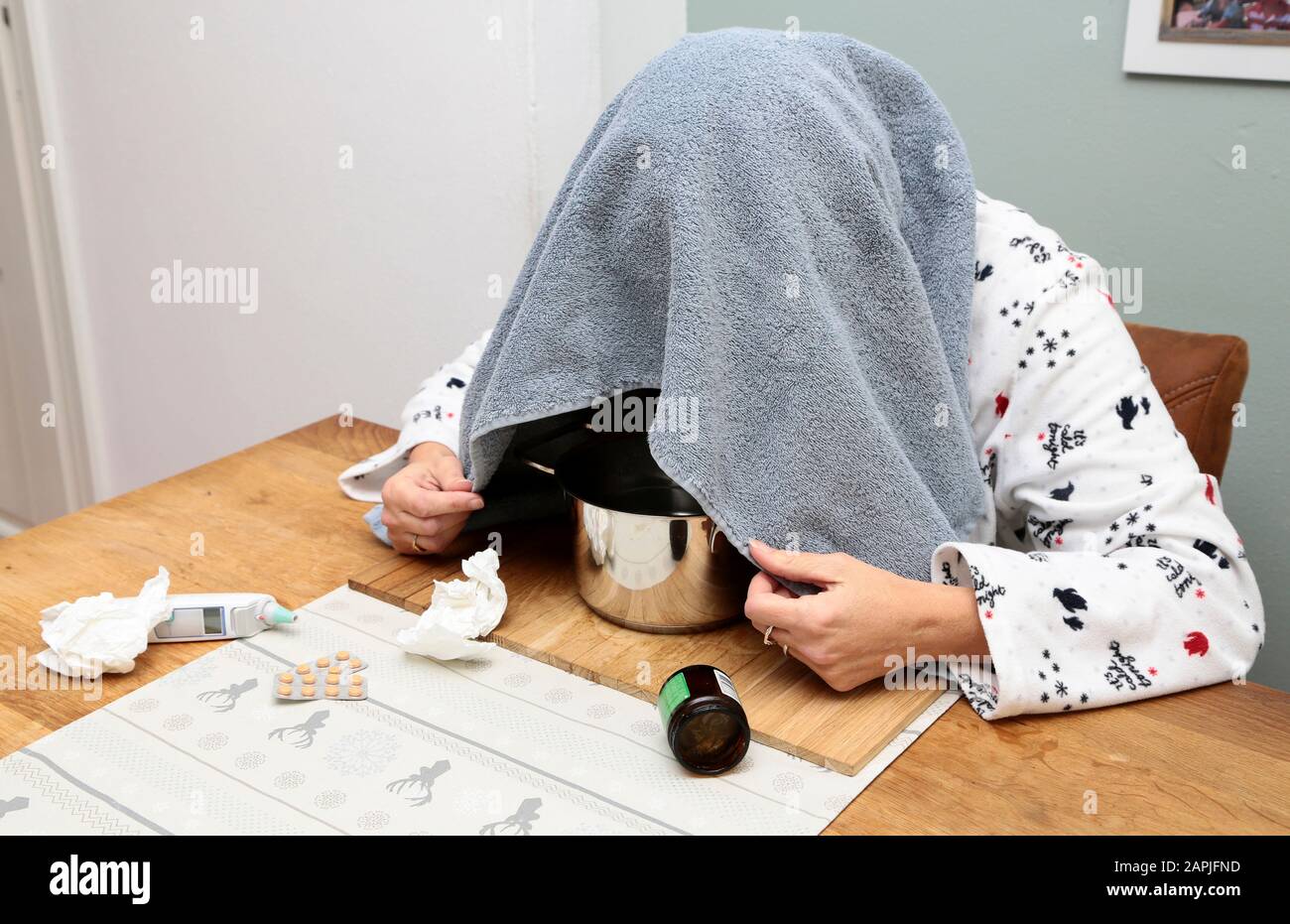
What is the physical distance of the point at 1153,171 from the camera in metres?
1.39

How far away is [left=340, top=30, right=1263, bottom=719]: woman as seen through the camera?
878 mm

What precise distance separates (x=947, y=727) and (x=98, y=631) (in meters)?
0.68

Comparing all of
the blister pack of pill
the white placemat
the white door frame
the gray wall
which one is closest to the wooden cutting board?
the white placemat

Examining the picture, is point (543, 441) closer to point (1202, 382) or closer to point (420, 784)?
point (420, 784)

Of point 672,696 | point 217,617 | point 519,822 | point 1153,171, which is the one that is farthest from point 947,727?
point 1153,171

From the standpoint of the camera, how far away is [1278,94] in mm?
1284

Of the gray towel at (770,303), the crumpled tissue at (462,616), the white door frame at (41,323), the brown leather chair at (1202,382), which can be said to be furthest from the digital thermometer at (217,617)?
the white door frame at (41,323)

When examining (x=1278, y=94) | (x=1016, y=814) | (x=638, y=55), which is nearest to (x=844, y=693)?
(x=1016, y=814)

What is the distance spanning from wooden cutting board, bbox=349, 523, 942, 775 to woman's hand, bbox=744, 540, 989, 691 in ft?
0.10

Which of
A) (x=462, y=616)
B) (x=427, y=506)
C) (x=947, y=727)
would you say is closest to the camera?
(x=947, y=727)

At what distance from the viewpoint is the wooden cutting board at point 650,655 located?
33.3 inches

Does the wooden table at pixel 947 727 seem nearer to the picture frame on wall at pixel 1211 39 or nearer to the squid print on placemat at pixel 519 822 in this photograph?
the squid print on placemat at pixel 519 822

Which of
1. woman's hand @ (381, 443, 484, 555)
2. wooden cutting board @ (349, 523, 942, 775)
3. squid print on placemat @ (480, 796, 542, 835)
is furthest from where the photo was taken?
woman's hand @ (381, 443, 484, 555)

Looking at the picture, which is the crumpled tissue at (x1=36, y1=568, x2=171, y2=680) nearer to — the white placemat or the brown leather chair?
the white placemat
